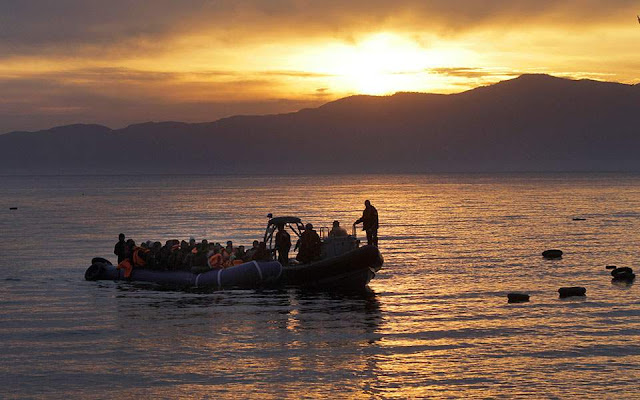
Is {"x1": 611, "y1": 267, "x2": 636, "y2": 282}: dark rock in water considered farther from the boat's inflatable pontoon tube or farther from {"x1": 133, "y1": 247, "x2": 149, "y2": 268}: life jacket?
{"x1": 133, "y1": 247, "x2": 149, "y2": 268}: life jacket

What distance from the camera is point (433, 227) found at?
72.6 meters

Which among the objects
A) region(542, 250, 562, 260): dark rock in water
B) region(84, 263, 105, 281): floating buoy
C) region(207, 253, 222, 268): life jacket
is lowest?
region(542, 250, 562, 260): dark rock in water

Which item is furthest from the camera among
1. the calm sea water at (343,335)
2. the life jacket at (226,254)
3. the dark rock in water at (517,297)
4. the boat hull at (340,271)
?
the life jacket at (226,254)

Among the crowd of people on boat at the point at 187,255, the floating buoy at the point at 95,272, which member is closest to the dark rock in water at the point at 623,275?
the crowd of people on boat at the point at 187,255

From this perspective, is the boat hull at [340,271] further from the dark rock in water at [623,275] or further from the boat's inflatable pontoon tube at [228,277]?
the dark rock in water at [623,275]

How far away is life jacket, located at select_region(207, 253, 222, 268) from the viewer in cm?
3516

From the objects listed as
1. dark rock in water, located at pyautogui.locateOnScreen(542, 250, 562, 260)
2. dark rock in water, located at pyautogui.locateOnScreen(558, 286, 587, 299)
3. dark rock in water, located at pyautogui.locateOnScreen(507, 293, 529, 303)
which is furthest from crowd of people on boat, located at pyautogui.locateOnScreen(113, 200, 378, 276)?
dark rock in water, located at pyautogui.locateOnScreen(542, 250, 562, 260)

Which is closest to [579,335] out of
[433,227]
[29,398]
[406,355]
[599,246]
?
[406,355]

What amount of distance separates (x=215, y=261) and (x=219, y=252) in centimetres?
66

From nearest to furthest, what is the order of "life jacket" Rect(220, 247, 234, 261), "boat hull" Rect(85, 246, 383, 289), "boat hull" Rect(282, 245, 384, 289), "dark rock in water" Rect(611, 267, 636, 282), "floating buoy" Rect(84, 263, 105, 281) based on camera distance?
"boat hull" Rect(282, 245, 384, 289) → "boat hull" Rect(85, 246, 383, 289) → "life jacket" Rect(220, 247, 234, 261) → "dark rock in water" Rect(611, 267, 636, 282) → "floating buoy" Rect(84, 263, 105, 281)

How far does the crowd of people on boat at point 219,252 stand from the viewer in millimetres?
33844

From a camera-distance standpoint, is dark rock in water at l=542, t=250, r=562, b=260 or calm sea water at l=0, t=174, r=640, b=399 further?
dark rock in water at l=542, t=250, r=562, b=260

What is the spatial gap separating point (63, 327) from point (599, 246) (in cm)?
3626

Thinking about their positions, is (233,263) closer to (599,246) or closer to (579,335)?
(579,335)
